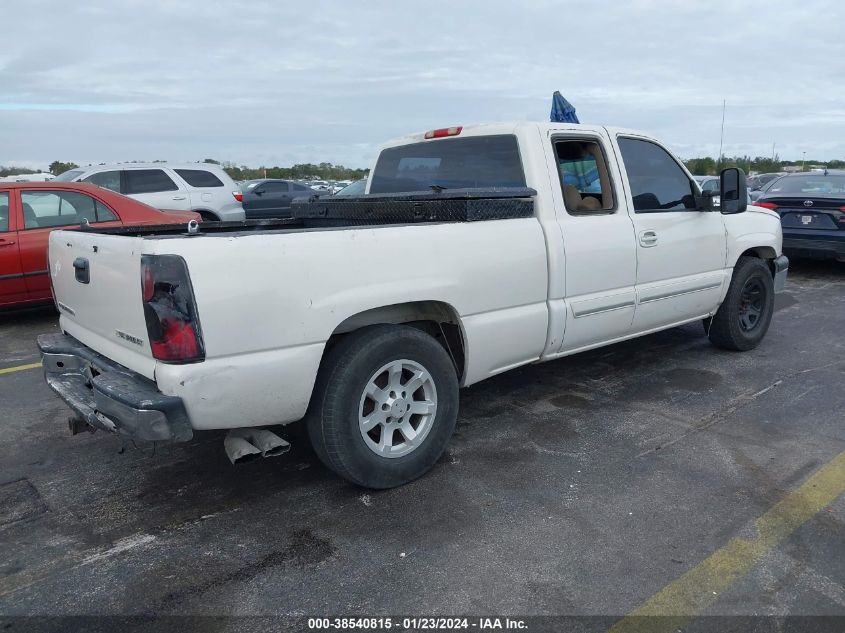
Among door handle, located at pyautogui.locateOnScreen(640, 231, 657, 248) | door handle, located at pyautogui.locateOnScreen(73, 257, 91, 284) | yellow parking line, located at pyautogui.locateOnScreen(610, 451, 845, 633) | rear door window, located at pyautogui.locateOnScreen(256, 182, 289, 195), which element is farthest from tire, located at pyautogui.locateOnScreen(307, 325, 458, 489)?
rear door window, located at pyautogui.locateOnScreen(256, 182, 289, 195)

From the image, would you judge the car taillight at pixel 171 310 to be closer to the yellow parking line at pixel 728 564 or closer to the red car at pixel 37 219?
the yellow parking line at pixel 728 564

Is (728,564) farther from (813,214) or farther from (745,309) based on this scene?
(813,214)

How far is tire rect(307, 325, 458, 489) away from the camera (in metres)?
3.30

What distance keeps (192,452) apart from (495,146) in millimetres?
2618

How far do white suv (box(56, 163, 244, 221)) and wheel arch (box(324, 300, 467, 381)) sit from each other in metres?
9.34

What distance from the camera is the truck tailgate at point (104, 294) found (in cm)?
303

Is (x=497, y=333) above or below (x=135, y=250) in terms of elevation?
below

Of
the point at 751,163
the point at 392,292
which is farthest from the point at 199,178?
the point at 751,163

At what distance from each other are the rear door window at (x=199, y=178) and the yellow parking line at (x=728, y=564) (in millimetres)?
11447

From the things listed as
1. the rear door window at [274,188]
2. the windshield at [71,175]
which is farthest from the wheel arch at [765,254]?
the rear door window at [274,188]

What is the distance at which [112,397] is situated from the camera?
2982 mm

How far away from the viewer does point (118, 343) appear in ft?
10.9

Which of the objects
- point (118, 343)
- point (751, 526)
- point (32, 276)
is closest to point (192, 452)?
point (118, 343)

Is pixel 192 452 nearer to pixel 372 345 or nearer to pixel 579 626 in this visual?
pixel 372 345
